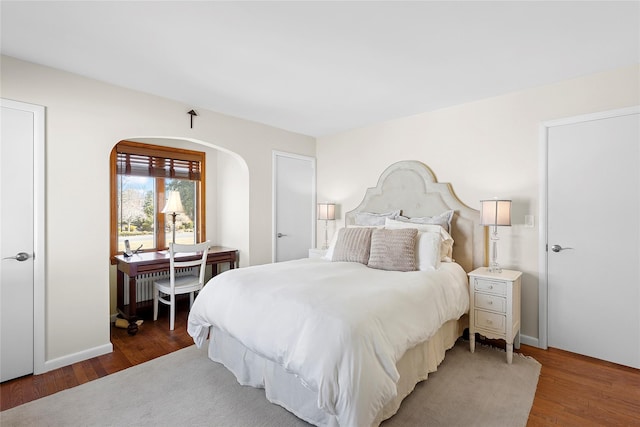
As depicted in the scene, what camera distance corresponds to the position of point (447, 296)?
98.4 inches

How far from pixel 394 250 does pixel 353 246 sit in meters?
0.44

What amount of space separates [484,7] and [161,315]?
4350 millimetres

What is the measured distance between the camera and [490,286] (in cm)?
270

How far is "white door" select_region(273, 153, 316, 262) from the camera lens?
441 centimetres

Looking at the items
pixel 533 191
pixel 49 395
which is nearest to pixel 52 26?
pixel 49 395

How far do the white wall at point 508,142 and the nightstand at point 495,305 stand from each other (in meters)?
0.38

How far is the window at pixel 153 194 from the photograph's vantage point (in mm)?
3963

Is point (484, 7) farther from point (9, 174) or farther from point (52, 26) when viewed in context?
point (9, 174)

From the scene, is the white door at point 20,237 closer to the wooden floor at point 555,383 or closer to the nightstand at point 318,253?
the wooden floor at point 555,383

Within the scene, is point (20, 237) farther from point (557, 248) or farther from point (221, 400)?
point (557, 248)

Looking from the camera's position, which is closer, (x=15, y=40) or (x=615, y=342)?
(x=15, y=40)

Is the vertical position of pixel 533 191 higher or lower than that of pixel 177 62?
lower

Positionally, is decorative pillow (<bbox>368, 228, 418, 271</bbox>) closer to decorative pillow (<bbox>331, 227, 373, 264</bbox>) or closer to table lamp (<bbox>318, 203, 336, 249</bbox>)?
decorative pillow (<bbox>331, 227, 373, 264</bbox>)

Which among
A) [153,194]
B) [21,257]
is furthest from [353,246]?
[153,194]
